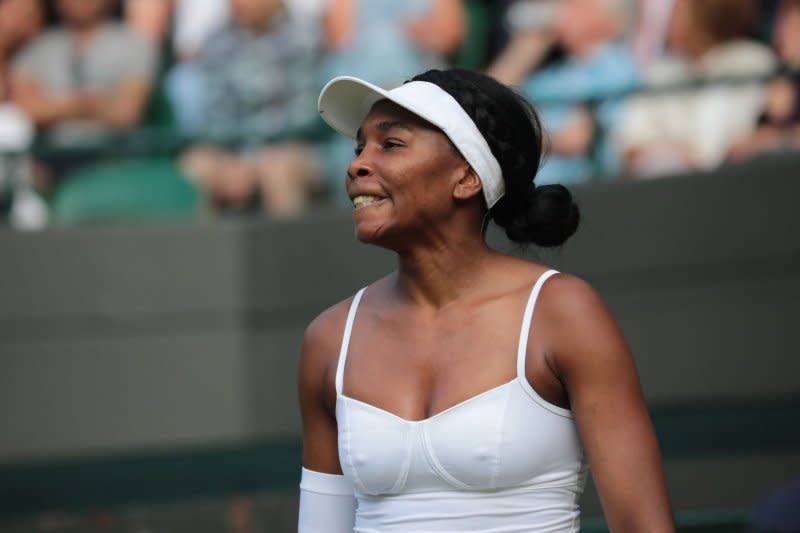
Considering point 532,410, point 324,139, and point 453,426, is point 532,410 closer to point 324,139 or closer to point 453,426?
point 453,426

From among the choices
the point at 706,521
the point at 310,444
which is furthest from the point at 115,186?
the point at 310,444

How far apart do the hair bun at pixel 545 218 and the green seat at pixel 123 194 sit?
14.1 ft

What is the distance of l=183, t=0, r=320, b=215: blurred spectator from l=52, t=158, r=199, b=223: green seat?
125mm

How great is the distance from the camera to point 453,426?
2.81m

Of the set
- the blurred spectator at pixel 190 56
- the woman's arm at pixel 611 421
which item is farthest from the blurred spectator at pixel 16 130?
the woman's arm at pixel 611 421

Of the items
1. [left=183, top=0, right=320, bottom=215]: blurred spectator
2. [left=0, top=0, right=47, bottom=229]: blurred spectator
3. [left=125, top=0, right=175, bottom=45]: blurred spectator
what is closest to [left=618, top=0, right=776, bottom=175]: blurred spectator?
[left=183, top=0, right=320, bottom=215]: blurred spectator

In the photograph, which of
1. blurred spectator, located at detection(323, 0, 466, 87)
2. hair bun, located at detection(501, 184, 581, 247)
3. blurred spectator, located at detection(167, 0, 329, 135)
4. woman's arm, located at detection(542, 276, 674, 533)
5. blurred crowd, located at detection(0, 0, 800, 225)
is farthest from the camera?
blurred spectator, located at detection(167, 0, 329, 135)

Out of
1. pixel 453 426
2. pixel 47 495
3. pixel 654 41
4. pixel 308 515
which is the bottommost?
pixel 47 495

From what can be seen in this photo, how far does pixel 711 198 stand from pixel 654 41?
2.35ft

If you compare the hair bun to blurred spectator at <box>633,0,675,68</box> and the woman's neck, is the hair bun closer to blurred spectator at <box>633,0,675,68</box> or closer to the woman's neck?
the woman's neck

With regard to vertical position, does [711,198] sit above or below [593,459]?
above

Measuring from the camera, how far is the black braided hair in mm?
3016

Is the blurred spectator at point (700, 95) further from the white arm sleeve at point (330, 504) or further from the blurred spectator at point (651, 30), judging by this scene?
the white arm sleeve at point (330, 504)

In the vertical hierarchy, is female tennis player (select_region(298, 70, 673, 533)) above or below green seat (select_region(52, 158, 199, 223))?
below
